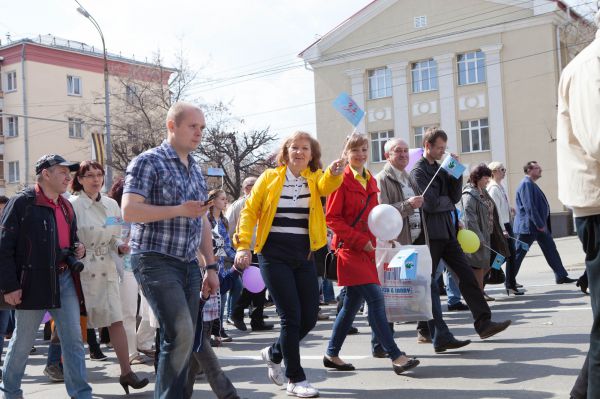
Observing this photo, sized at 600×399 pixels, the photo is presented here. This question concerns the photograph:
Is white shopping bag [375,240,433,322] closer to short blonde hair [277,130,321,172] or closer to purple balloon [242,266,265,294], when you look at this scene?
short blonde hair [277,130,321,172]

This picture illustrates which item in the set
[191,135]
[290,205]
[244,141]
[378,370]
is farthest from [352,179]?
[244,141]

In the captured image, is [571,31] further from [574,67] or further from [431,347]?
[574,67]

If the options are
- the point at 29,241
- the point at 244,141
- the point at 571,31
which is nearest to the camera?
the point at 29,241

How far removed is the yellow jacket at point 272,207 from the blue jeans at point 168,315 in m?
1.29

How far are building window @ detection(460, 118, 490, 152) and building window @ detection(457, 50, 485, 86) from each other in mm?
2063

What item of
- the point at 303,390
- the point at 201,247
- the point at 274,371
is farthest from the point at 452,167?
the point at 201,247

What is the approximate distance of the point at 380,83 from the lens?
1636 inches

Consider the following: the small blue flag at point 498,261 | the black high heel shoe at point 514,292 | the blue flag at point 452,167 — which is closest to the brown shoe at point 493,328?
the blue flag at point 452,167

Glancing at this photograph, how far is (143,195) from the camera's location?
179 inches

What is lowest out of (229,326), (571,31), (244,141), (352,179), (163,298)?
(229,326)

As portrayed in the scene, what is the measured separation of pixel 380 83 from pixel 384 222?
35863mm

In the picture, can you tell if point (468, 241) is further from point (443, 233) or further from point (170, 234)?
point (170, 234)

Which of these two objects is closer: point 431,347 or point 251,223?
point 251,223

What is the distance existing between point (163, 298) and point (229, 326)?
6.69m
